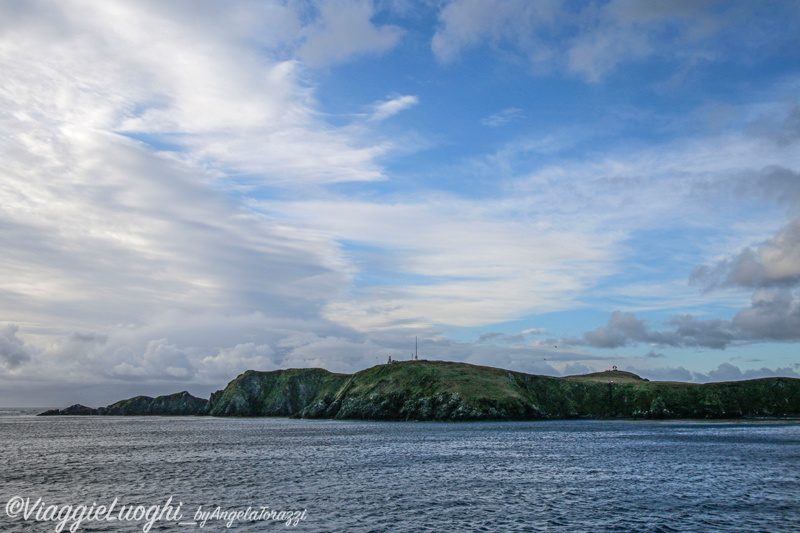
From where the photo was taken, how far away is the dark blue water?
3247cm

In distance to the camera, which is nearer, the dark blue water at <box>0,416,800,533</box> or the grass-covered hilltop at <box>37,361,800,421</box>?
the dark blue water at <box>0,416,800,533</box>

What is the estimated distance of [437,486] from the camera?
45375 millimetres

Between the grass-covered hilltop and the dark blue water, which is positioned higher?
the grass-covered hilltop

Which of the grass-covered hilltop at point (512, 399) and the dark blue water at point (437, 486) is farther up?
the grass-covered hilltop at point (512, 399)

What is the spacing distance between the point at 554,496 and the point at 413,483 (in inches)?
518

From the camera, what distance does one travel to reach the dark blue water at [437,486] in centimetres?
3247

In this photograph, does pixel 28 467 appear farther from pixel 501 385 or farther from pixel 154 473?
pixel 501 385

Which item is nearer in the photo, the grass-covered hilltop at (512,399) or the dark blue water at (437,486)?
the dark blue water at (437,486)

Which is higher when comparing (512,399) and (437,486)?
(512,399)

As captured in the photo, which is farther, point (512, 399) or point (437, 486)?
point (512, 399)

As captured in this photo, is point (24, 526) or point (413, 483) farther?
point (413, 483)

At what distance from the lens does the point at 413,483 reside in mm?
47031

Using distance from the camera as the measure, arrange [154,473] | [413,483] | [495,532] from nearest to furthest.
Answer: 1. [495,532]
2. [413,483]
3. [154,473]

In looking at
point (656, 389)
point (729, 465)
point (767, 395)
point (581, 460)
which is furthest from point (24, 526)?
point (767, 395)
